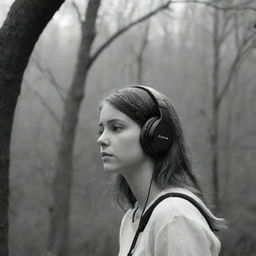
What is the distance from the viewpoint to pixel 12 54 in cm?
234

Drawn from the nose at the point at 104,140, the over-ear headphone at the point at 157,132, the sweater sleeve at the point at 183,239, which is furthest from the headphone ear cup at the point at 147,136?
the sweater sleeve at the point at 183,239

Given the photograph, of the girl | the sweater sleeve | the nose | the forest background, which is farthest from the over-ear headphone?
the forest background

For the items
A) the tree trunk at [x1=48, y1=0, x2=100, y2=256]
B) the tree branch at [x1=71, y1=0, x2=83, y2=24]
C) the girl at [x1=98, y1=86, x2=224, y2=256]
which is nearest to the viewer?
the girl at [x1=98, y1=86, x2=224, y2=256]

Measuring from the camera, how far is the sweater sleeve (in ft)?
5.14

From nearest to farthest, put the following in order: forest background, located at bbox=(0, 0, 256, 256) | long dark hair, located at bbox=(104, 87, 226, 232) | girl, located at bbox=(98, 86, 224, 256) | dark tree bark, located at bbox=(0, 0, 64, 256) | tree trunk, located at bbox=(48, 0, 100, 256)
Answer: girl, located at bbox=(98, 86, 224, 256) < long dark hair, located at bbox=(104, 87, 226, 232) < dark tree bark, located at bbox=(0, 0, 64, 256) < tree trunk, located at bbox=(48, 0, 100, 256) < forest background, located at bbox=(0, 0, 256, 256)

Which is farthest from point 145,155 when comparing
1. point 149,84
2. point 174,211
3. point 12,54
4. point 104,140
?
point 149,84

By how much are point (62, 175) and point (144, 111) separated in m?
6.59

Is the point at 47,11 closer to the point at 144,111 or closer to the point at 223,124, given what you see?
the point at 144,111

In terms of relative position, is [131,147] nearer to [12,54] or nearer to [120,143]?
[120,143]

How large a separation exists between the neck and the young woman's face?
0.03 m

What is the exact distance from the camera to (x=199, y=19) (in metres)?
15.9

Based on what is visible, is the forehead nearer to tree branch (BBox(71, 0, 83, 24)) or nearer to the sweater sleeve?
the sweater sleeve

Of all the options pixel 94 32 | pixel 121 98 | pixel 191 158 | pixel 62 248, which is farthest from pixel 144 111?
pixel 62 248

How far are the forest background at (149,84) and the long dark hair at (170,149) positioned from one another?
19.8 ft
